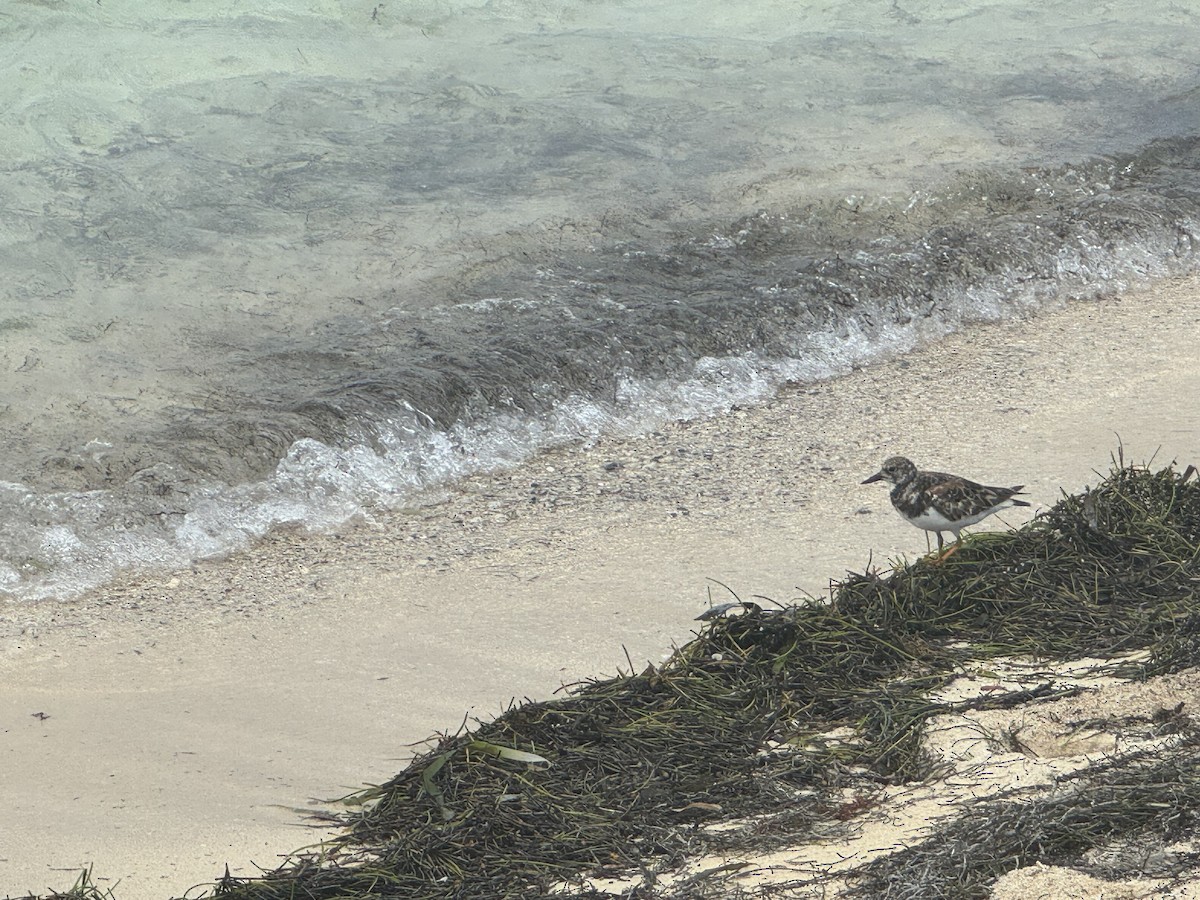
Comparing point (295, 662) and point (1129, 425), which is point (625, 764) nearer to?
point (295, 662)

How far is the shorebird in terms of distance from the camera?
16.8 ft

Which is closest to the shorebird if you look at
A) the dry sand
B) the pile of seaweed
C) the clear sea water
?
the pile of seaweed

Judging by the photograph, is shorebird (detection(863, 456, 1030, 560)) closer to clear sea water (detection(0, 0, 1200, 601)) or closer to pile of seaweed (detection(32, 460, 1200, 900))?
pile of seaweed (detection(32, 460, 1200, 900))

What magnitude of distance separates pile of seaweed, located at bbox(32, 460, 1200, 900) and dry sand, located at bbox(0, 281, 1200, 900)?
378 mm

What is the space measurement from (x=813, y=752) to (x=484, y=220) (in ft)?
20.1

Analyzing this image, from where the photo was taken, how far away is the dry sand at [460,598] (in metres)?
4.09

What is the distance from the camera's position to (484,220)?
369 inches

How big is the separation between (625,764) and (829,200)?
653 cm

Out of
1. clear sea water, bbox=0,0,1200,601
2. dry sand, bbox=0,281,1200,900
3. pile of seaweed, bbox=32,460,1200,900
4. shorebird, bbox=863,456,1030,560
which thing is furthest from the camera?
clear sea water, bbox=0,0,1200,601

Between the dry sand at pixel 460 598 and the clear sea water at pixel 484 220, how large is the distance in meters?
0.45

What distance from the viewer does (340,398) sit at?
719 cm

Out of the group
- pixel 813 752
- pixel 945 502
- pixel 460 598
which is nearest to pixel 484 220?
pixel 460 598

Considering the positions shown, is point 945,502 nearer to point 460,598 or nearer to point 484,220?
point 460,598

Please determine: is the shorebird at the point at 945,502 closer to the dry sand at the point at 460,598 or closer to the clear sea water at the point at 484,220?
the dry sand at the point at 460,598
